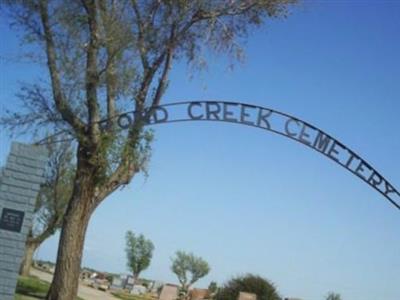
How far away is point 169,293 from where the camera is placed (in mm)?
40500

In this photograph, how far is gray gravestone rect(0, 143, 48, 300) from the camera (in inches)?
440

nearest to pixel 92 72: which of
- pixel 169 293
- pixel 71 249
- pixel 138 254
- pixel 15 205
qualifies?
pixel 71 249

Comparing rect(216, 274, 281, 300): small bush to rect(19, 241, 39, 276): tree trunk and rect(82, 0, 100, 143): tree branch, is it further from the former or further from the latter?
rect(82, 0, 100, 143): tree branch

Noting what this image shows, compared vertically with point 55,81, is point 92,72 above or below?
above

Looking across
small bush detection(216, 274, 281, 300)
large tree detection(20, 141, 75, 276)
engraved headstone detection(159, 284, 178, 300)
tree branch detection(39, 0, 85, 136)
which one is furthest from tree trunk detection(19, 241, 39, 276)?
tree branch detection(39, 0, 85, 136)

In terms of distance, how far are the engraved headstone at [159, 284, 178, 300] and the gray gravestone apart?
94.5ft

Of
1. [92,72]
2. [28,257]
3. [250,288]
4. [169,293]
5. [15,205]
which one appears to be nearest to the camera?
[15,205]

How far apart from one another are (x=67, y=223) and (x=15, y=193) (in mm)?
3200

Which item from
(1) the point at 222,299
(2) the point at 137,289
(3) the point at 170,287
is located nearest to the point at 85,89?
(1) the point at 222,299

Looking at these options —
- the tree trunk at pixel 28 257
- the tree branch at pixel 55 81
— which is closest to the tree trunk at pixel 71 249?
the tree branch at pixel 55 81

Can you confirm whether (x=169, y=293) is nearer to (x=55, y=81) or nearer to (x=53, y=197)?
(x=53, y=197)

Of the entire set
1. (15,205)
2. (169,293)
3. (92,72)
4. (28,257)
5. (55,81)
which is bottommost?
(169,293)

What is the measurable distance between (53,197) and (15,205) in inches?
1024

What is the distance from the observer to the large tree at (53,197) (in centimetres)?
3256
